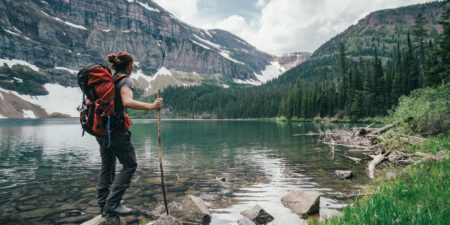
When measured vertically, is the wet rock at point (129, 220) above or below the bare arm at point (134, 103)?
below

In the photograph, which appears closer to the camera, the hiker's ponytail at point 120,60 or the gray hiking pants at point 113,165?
the gray hiking pants at point 113,165

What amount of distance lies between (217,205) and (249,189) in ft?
8.68

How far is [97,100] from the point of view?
219 inches

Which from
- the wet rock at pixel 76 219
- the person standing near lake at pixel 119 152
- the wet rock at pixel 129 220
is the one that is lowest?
the wet rock at pixel 76 219

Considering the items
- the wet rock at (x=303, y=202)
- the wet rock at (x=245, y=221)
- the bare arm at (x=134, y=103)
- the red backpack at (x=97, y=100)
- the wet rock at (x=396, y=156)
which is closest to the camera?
the bare arm at (x=134, y=103)

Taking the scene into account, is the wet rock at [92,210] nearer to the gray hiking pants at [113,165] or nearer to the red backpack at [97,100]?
the gray hiking pants at [113,165]

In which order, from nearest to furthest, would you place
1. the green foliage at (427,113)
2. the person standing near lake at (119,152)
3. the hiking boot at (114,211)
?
the person standing near lake at (119,152), the hiking boot at (114,211), the green foliage at (427,113)

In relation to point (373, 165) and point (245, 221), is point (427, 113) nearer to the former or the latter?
point (373, 165)

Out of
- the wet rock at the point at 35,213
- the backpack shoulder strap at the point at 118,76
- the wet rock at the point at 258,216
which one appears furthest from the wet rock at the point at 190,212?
the wet rock at the point at 35,213

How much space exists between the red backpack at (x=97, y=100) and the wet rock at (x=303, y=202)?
20.2ft

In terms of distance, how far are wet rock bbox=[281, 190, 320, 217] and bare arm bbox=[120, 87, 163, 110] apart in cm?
561

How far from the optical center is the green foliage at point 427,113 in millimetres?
18250

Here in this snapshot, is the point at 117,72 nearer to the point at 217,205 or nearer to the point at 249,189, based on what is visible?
the point at 217,205

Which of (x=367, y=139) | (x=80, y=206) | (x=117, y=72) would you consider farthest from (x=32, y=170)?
(x=367, y=139)
